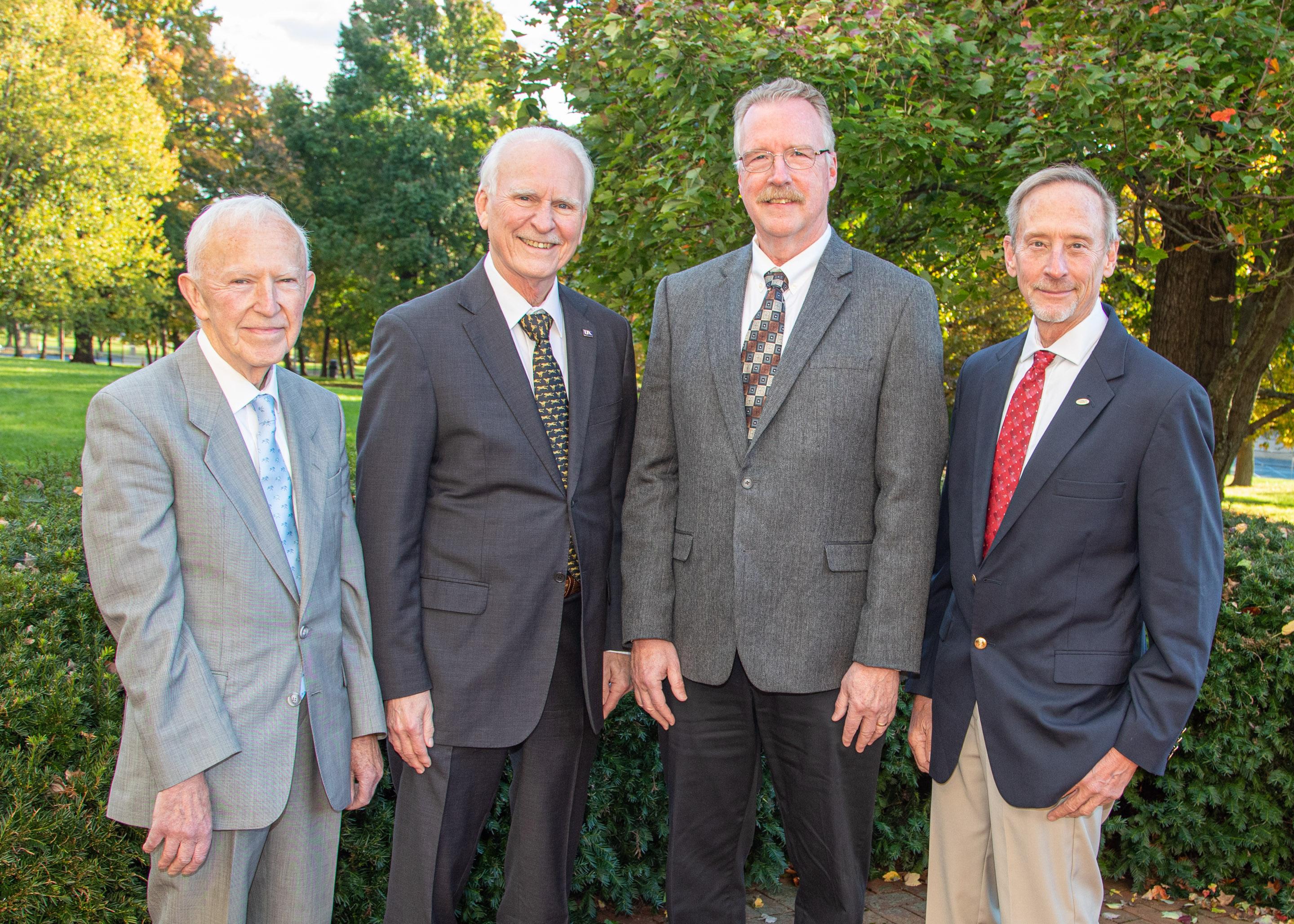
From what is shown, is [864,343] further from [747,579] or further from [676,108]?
[676,108]

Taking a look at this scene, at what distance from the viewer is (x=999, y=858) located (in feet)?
8.07

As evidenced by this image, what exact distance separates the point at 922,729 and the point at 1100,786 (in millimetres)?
510

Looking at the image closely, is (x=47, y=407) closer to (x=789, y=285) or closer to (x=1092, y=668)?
(x=789, y=285)

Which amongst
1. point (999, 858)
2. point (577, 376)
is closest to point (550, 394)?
point (577, 376)

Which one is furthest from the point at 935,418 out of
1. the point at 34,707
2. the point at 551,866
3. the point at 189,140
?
the point at 189,140

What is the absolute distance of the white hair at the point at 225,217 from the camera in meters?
2.13

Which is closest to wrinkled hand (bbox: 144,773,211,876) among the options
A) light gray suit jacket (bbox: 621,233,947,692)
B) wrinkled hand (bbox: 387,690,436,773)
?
wrinkled hand (bbox: 387,690,436,773)

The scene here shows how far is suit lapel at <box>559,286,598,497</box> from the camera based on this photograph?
103 inches

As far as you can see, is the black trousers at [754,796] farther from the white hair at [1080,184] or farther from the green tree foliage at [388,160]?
the green tree foliage at [388,160]

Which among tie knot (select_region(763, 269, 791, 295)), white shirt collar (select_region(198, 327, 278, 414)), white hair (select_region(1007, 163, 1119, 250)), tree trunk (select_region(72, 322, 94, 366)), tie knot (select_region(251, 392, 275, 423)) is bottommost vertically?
tie knot (select_region(251, 392, 275, 423))

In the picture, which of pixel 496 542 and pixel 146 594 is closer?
pixel 146 594

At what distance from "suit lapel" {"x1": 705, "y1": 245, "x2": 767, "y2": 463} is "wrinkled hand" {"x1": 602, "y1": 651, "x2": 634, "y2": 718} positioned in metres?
0.71

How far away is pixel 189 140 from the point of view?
31812mm

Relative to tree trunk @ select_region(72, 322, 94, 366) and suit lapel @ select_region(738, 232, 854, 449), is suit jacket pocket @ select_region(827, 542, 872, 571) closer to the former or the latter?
suit lapel @ select_region(738, 232, 854, 449)
